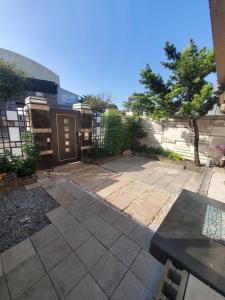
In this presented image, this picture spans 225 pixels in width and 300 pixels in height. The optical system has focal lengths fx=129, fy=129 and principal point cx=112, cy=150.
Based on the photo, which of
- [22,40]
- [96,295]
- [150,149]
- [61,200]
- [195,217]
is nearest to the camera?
[96,295]

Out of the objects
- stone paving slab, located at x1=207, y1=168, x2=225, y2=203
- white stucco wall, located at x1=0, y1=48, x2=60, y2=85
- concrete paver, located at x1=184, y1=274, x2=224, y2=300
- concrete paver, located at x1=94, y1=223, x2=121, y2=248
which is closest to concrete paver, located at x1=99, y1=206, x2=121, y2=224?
concrete paver, located at x1=94, y1=223, x2=121, y2=248

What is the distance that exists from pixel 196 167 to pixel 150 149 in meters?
2.44

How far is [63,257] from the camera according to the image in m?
1.71

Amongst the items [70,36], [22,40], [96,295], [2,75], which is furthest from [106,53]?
[96,295]

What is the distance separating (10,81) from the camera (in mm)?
7977

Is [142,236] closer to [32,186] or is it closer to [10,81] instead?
[32,186]

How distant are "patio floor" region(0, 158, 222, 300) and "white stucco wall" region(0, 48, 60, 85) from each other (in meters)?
18.7

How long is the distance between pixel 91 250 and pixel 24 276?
79 centimetres

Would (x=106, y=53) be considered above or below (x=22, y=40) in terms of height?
above

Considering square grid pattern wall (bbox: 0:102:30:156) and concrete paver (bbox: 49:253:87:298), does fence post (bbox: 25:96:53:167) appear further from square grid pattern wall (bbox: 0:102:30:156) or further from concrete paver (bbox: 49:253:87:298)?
concrete paver (bbox: 49:253:87:298)

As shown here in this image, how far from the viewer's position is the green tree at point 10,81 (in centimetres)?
768

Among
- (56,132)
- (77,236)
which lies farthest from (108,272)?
(56,132)

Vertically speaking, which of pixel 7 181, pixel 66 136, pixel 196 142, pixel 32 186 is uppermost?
pixel 66 136

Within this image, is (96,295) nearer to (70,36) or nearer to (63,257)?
(63,257)
